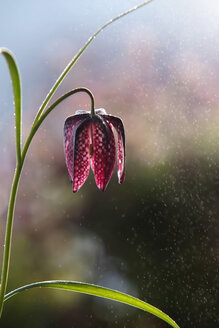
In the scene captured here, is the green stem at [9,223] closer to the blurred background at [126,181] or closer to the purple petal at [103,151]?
the purple petal at [103,151]

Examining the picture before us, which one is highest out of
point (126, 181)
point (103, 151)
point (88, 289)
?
point (126, 181)

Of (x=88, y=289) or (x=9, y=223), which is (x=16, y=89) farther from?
(x=88, y=289)

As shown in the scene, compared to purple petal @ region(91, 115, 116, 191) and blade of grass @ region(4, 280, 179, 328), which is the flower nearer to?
purple petal @ region(91, 115, 116, 191)

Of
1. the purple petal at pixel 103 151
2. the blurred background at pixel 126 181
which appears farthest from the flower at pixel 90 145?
the blurred background at pixel 126 181

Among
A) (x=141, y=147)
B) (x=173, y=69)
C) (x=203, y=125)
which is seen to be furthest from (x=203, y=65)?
(x=141, y=147)

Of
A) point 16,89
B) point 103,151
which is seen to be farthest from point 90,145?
point 16,89

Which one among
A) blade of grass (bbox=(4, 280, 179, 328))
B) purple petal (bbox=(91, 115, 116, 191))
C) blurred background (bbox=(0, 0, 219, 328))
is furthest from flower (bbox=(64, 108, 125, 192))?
blurred background (bbox=(0, 0, 219, 328))
